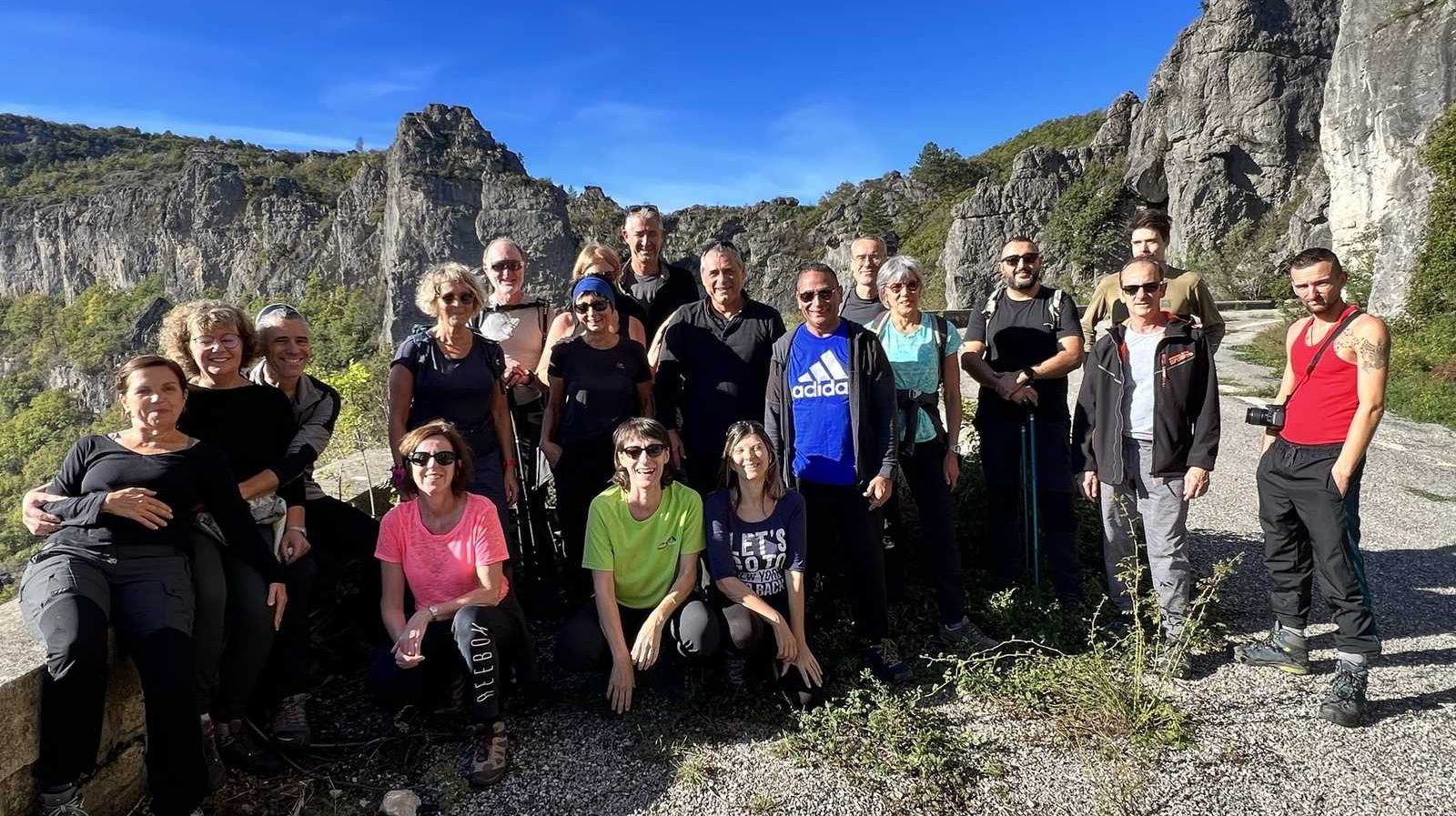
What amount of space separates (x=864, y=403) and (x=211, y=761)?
305 centimetres

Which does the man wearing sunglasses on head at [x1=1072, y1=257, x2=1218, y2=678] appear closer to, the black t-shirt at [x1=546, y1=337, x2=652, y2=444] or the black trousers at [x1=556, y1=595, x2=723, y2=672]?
the black trousers at [x1=556, y1=595, x2=723, y2=672]

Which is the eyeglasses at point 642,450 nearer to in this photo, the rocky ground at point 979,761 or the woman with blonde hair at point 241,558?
the rocky ground at point 979,761

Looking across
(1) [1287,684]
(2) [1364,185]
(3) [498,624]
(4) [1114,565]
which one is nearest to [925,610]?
(4) [1114,565]

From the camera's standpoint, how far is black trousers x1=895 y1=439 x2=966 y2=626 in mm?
3879

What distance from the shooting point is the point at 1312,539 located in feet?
11.0

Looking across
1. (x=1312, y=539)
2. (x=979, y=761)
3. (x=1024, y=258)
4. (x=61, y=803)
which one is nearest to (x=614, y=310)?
(x=1024, y=258)

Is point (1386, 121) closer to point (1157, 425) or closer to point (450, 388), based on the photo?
point (1157, 425)

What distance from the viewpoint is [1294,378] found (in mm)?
3494

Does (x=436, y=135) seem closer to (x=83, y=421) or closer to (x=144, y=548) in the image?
(x=83, y=421)

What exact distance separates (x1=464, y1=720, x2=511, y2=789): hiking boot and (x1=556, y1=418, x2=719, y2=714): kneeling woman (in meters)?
0.43

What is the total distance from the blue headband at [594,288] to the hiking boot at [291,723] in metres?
2.28

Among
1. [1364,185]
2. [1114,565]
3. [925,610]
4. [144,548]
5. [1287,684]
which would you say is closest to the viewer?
[144,548]

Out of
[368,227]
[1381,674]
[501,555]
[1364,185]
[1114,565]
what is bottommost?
[1381,674]

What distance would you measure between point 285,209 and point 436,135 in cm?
2561
